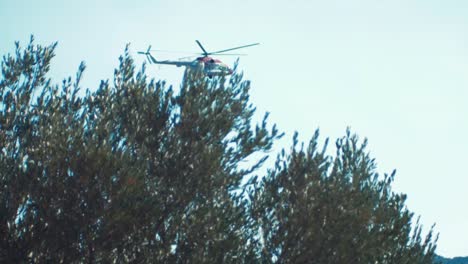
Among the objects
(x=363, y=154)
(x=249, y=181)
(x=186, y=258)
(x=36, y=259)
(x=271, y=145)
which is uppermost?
(x=363, y=154)

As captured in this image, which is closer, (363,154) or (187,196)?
(187,196)

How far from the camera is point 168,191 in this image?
77.3 ft

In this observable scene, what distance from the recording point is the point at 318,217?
23125mm

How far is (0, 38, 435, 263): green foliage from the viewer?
21.7 m

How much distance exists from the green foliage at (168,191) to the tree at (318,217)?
43mm

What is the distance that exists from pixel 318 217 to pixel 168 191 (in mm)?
5920

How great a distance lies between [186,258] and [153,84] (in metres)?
8.30

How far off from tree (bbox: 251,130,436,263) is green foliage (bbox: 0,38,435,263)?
4cm

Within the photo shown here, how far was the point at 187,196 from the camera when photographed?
77.2ft

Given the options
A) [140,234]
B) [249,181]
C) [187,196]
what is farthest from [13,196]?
[249,181]

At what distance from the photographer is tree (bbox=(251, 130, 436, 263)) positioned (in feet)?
75.0

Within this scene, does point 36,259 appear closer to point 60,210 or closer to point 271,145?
point 60,210

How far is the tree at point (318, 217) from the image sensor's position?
2288cm

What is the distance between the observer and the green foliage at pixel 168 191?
2170 centimetres
